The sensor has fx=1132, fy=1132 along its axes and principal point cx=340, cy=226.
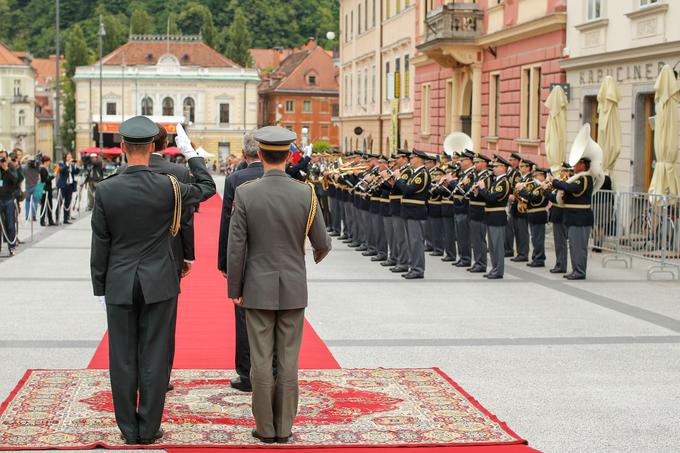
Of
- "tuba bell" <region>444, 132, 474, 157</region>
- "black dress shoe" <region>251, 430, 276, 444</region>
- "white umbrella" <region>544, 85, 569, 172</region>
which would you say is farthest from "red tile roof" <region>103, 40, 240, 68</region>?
"black dress shoe" <region>251, 430, 276, 444</region>

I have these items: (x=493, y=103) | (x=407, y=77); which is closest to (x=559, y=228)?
(x=493, y=103)

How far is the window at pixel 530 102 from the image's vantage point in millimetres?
27250

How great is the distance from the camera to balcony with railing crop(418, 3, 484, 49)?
3219 cm

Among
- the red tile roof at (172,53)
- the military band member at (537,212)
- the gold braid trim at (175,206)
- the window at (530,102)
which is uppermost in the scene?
the red tile roof at (172,53)

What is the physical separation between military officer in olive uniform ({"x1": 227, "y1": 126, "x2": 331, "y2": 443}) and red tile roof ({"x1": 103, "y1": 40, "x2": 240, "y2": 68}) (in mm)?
104496

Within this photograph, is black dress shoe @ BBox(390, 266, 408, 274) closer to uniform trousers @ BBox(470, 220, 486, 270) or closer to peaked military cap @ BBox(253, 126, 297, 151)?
uniform trousers @ BBox(470, 220, 486, 270)

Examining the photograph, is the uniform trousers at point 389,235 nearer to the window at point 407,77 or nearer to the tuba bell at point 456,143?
the tuba bell at point 456,143

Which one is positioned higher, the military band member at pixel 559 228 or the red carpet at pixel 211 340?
the military band member at pixel 559 228

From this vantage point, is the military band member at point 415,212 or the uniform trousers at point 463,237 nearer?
the military band member at point 415,212

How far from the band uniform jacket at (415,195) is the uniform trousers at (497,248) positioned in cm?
104

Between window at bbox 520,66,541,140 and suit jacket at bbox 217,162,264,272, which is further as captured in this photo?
window at bbox 520,66,541,140

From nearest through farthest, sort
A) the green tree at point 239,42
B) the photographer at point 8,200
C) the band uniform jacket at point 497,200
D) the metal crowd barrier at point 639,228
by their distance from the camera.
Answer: the metal crowd barrier at point 639,228 → the band uniform jacket at point 497,200 → the photographer at point 8,200 → the green tree at point 239,42

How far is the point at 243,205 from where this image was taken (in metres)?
7.14

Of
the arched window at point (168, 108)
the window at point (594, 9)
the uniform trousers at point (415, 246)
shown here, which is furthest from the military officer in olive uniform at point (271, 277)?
the arched window at point (168, 108)
